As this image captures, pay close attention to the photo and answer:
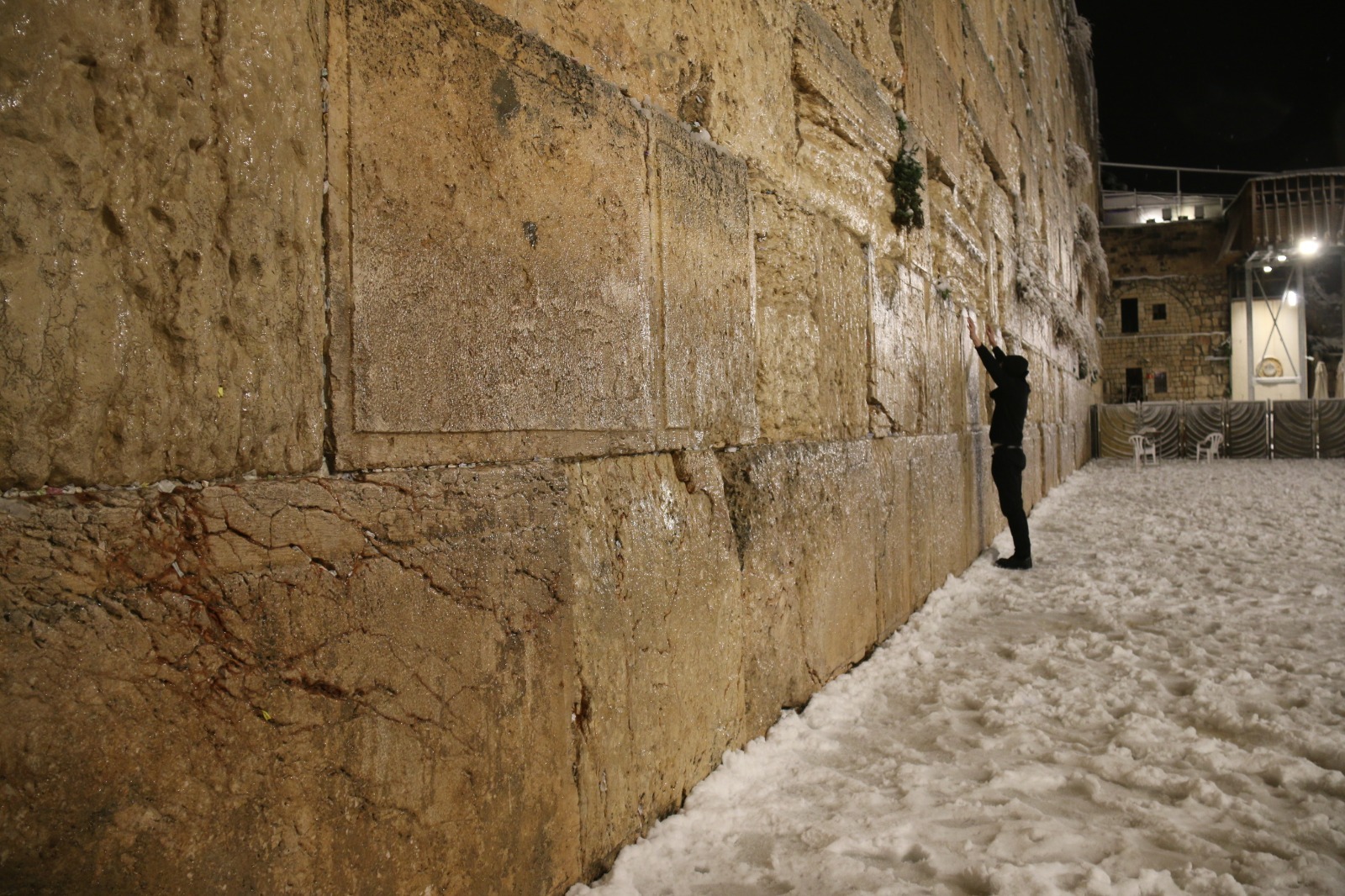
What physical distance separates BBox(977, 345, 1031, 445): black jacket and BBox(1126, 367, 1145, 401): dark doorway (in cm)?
2689

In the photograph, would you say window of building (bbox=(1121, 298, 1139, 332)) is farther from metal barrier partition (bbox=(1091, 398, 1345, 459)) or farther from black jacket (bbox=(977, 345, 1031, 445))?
black jacket (bbox=(977, 345, 1031, 445))

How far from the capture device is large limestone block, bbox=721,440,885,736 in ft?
7.39

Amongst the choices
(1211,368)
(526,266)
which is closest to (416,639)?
(526,266)

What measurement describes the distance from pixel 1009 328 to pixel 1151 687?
15.6ft

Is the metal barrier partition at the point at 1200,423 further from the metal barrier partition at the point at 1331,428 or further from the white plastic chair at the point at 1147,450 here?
the metal barrier partition at the point at 1331,428

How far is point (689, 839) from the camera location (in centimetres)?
177

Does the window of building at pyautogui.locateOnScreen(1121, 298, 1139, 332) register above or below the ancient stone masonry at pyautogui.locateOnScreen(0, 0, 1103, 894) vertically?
above

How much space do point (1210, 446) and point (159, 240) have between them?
18566 mm

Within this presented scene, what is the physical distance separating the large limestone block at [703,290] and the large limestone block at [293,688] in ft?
1.96

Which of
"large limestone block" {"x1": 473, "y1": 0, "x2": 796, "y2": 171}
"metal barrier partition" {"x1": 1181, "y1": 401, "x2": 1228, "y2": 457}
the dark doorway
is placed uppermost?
the dark doorway

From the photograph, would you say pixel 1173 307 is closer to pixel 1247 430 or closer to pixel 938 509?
pixel 1247 430

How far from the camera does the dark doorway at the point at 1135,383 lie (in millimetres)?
27859

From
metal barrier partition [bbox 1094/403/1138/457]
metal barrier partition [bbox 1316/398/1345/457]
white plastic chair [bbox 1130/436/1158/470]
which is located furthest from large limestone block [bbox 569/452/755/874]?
metal barrier partition [bbox 1316/398/1345/457]

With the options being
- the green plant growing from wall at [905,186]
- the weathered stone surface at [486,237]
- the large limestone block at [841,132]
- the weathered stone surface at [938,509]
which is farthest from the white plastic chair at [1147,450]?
the weathered stone surface at [486,237]
